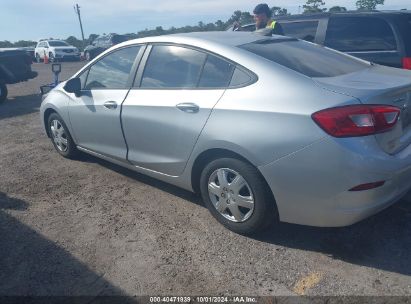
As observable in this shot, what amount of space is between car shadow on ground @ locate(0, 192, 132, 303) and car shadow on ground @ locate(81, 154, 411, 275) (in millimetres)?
1394

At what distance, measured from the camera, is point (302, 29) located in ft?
21.1

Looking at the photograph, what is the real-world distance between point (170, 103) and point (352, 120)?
5.26 ft

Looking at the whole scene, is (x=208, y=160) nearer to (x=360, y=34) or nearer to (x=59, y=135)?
(x=59, y=135)

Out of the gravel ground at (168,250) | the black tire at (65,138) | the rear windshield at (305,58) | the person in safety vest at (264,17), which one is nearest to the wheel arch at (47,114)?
the black tire at (65,138)

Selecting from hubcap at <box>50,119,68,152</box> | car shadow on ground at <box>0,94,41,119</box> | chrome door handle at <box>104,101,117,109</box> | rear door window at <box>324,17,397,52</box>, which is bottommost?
car shadow on ground at <box>0,94,41,119</box>

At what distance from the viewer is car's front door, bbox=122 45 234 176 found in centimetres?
333

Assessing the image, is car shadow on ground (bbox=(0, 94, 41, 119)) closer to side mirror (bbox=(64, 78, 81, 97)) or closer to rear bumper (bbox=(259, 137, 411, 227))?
side mirror (bbox=(64, 78, 81, 97))

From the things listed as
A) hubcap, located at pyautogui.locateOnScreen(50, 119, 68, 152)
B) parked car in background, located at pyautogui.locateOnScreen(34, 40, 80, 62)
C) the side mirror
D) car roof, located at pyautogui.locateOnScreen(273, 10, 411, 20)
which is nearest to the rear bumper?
the side mirror

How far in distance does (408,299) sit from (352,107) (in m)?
1.30

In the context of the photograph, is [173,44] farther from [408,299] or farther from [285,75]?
[408,299]

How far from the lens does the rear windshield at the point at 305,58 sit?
318 cm

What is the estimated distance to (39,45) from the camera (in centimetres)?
3366

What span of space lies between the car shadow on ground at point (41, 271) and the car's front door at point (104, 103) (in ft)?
4.10

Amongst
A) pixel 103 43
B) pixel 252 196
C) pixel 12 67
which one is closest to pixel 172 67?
pixel 252 196
